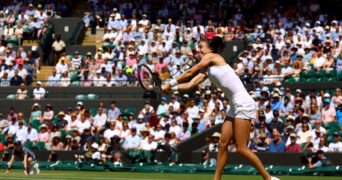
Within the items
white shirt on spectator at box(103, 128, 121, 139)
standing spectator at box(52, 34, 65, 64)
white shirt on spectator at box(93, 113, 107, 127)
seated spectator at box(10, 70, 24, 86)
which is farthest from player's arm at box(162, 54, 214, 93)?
standing spectator at box(52, 34, 65, 64)

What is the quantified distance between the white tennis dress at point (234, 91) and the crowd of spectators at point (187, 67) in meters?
9.43

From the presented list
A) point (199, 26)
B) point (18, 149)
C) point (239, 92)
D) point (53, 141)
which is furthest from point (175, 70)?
point (239, 92)

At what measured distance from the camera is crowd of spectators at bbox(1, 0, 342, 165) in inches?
950

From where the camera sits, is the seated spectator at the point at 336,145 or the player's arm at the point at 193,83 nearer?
the player's arm at the point at 193,83

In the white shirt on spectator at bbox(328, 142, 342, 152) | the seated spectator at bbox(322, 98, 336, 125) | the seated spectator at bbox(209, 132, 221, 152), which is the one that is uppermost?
the seated spectator at bbox(322, 98, 336, 125)

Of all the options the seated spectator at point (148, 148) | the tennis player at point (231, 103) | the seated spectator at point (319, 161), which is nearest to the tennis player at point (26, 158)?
the seated spectator at point (148, 148)

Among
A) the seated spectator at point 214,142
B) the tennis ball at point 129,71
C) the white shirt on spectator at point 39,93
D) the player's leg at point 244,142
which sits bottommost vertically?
the player's leg at point 244,142

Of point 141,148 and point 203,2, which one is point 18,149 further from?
point 203,2

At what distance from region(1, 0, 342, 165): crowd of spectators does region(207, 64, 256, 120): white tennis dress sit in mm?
9425

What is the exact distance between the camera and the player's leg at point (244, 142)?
42.9 feet

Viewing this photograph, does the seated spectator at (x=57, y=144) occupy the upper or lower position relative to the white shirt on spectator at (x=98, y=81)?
lower

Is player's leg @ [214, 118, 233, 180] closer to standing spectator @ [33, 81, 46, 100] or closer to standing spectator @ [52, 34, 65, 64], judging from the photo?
standing spectator @ [33, 81, 46, 100]

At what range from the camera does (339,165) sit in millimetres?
21828

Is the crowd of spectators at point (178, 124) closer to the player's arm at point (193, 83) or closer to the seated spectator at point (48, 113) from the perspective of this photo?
the seated spectator at point (48, 113)
